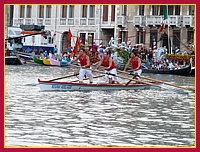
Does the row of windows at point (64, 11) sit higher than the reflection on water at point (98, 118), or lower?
higher

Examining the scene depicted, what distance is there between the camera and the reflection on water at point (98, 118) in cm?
1101

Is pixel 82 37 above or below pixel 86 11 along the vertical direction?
below

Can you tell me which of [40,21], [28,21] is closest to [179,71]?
[40,21]

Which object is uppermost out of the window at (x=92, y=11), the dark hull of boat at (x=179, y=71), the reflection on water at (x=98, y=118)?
the window at (x=92, y=11)

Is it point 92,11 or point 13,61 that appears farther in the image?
point 92,11

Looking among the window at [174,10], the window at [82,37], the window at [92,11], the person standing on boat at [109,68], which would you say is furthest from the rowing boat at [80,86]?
the window at [92,11]

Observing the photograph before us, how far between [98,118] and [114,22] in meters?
35.9

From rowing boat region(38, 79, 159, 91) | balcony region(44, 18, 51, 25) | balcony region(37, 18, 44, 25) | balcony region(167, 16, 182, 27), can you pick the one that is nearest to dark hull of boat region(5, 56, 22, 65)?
balcony region(37, 18, 44, 25)

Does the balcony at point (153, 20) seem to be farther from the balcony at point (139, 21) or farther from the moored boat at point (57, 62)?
the moored boat at point (57, 62)

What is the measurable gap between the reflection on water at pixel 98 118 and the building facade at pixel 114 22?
23826 millimetres

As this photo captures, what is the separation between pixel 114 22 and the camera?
49.5m

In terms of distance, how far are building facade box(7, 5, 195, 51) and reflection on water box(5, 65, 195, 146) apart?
938 inches

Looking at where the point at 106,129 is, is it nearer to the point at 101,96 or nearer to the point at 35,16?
the point at 101,96

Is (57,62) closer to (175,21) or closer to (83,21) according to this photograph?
(175,21)
